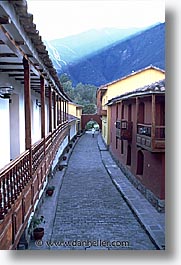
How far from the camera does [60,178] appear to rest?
866cm

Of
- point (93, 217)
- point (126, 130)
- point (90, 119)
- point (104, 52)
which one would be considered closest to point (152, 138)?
point (93, 217)

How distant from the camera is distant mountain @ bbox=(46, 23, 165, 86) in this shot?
12.4ft

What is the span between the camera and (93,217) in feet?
17.3

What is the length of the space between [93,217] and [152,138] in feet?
5.15

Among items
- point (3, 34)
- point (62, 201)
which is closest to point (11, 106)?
point (62, 201)

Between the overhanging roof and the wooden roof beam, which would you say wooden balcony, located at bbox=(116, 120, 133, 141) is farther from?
the wooden roof beam

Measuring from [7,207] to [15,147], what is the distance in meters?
3.20

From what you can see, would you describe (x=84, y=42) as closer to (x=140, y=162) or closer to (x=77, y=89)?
(x=77, y=89)

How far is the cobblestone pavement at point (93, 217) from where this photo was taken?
320 centimetres

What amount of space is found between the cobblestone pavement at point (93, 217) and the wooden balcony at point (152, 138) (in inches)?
47.1

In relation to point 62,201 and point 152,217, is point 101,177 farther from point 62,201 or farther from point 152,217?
point 152,217

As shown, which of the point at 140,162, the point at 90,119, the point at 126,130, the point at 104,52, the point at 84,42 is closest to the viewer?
the point at 84,42

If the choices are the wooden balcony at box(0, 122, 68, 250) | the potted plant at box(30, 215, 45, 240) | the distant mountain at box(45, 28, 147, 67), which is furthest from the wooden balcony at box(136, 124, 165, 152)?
the wooden balcony at box(0, 122, 68, 250)

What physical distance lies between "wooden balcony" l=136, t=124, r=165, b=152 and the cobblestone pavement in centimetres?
120
